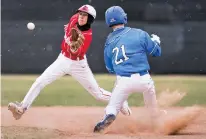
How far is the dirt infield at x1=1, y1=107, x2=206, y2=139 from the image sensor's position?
19.7ft

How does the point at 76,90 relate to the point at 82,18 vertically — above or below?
below

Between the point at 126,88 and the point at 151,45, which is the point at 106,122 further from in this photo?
the point at 151,45

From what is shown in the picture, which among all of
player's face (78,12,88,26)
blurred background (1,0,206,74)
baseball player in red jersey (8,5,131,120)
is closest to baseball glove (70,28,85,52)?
baseball player in red jersey (8,5,131,120)

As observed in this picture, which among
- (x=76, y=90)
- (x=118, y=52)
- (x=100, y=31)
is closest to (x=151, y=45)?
(x=118, y=52)

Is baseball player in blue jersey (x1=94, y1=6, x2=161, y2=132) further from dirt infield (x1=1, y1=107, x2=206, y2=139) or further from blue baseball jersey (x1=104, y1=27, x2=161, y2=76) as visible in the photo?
dirt infield (x1=1, y1=107, x2=206, y2=139)

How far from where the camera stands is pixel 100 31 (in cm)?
1445

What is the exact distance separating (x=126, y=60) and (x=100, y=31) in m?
8.32

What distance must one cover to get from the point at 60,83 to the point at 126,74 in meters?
7.04

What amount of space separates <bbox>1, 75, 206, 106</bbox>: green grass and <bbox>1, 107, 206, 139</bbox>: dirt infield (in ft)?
4.55

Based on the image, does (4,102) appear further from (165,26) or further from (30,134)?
(165,26)

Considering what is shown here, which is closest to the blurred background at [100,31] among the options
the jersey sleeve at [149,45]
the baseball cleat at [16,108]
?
the baseball cleat at [16,108]

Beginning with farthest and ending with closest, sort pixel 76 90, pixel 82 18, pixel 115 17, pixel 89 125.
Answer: pixel 76 90
pixel 89 125
pixel 82 18
pixel 115 17

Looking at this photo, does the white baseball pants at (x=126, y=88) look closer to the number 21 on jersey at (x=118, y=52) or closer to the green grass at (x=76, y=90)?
the number 21 on jersey at (x=118, y=52)

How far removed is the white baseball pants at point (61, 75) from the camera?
6820 mm
